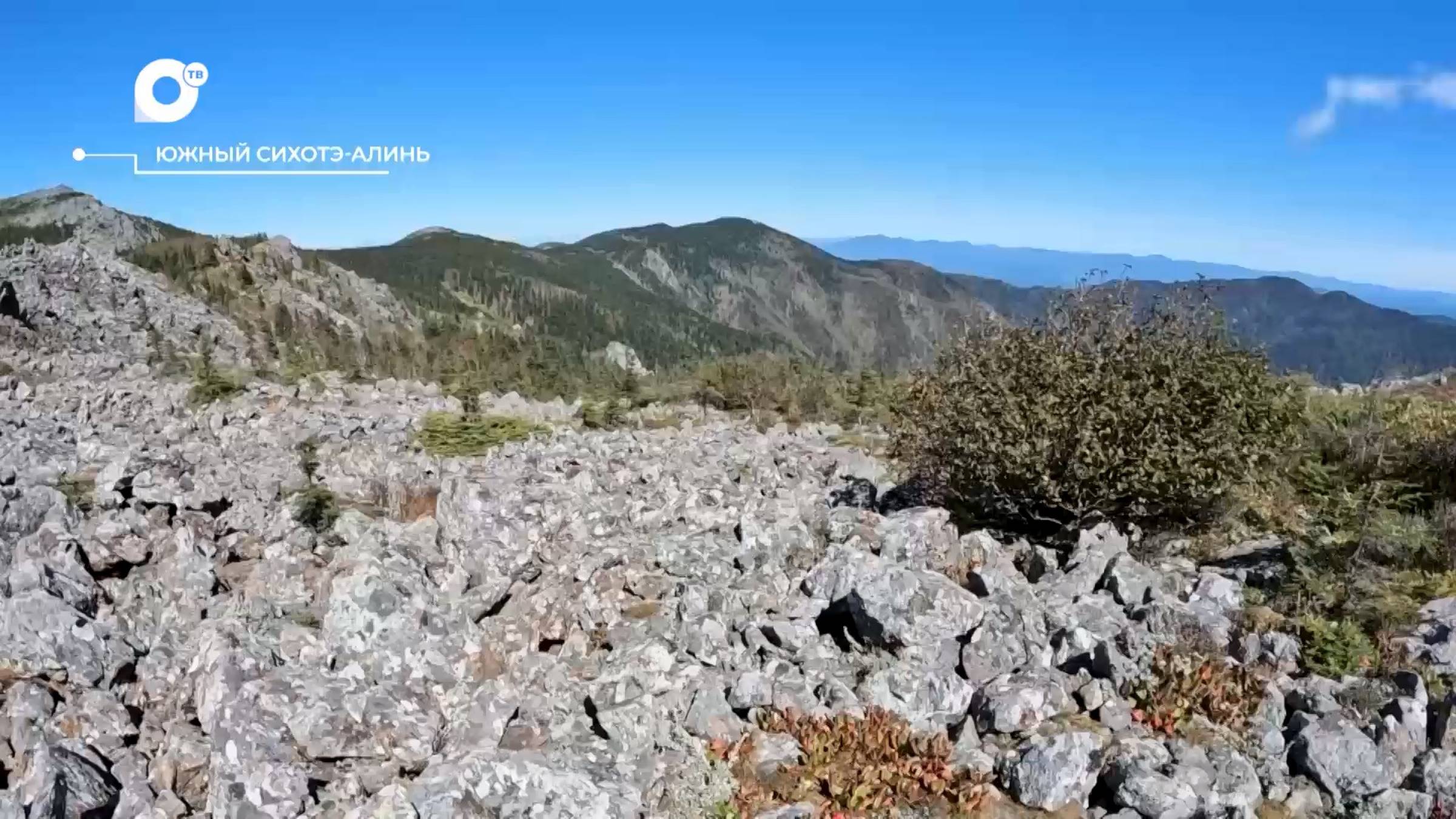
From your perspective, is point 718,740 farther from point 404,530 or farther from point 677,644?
point 404,530

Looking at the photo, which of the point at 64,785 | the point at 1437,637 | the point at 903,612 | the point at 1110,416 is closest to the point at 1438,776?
the point at 1437,637

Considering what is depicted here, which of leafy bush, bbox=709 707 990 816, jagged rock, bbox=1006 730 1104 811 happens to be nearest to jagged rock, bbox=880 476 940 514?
leafy bush, bbox=709 707 990 816

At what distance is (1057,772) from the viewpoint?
6.76 metres

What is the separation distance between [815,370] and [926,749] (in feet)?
117

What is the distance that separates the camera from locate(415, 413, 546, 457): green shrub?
72.0 feet

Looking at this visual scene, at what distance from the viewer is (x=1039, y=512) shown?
12.6m

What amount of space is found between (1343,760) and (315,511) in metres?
12.8

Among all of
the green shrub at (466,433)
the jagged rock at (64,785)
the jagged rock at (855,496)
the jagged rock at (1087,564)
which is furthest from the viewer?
the green shrub at (466,433)

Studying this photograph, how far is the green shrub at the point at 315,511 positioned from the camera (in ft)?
43.5

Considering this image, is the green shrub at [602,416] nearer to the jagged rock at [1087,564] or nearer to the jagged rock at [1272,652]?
the jagged rock at [1087,564]

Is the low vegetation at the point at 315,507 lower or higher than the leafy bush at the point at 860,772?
higher

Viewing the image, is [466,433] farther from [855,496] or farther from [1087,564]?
[1087,564]

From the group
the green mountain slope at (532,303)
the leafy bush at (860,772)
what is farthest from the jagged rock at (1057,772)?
the green mountain slope at (532,303)

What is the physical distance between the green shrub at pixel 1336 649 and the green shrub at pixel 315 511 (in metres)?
12.1
